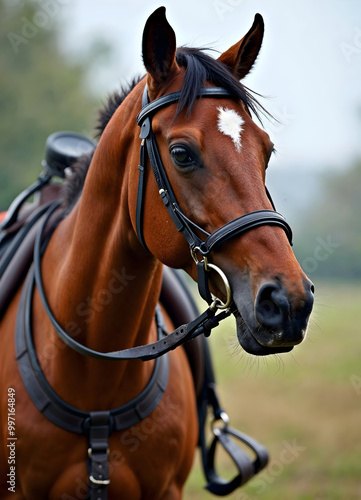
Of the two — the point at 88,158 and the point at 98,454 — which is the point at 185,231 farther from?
the point at 98,454

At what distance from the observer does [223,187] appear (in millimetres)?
2121

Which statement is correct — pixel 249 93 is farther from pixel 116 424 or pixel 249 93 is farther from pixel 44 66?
pixel 44 66

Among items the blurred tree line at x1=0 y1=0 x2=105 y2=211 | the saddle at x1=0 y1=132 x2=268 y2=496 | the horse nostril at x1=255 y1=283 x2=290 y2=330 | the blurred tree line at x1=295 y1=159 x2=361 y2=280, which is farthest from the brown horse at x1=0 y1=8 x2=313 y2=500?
the blurred tree line at x1=295 y1=159 x2=361 y2=280

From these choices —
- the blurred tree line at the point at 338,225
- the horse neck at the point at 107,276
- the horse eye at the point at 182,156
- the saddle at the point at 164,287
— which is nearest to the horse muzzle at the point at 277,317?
the horse eye at the point at 182,156

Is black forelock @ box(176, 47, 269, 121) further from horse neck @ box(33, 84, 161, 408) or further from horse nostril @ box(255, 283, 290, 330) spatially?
horse nostril @ box(255, 283, 290, 330)

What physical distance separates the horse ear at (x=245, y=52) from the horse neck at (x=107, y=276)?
1.53ft

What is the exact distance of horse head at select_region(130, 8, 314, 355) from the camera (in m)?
1.95

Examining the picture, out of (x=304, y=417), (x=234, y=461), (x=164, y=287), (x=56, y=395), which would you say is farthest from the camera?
(x=304, y=417)

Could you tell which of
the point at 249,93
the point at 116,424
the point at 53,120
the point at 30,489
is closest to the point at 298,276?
the point at 249,93

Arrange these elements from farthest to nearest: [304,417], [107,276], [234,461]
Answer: [304,417] < [234,461] < [107,276]

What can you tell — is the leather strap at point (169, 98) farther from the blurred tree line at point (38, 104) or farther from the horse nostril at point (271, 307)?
the blurred tree line at point (38, 104)

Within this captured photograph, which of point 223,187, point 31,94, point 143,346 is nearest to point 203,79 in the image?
point 223,187

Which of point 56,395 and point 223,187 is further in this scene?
point 56,395

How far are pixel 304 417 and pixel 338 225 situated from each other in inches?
697
